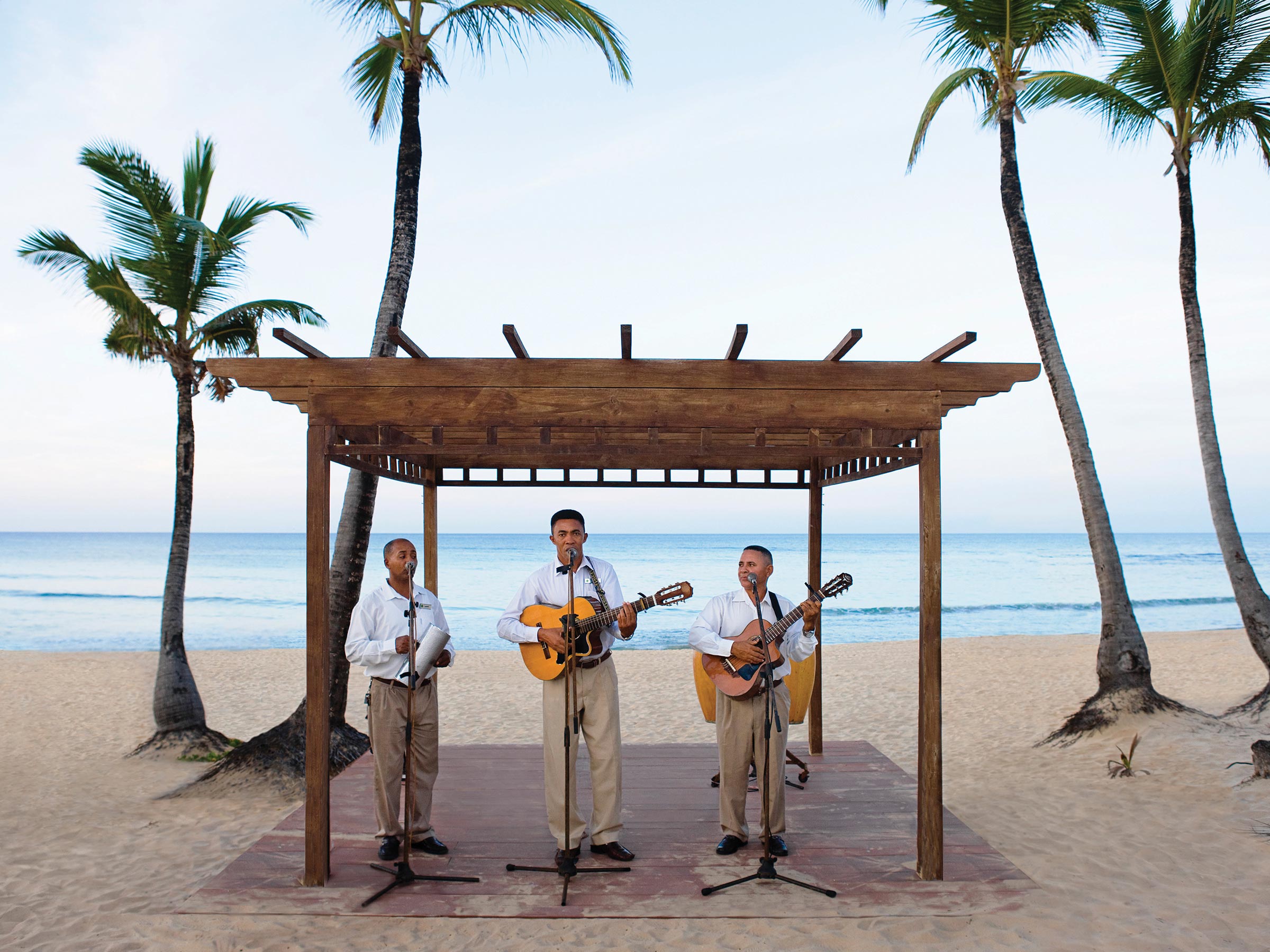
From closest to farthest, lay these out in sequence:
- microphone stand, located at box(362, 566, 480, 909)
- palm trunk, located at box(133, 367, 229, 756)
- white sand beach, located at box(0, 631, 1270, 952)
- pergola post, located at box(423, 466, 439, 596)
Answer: white sand beach, located at box(0, 631, 1270, 952), microphone stand, located at box(362, 566, 480, 909), pergola post, located at box(423, 466, 439, 596), palm trunk, located at box(133, 367, 229, 756)

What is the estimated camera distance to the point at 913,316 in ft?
162

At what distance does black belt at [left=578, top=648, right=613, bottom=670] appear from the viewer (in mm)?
4707

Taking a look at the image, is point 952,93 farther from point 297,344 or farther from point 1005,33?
point 297,344

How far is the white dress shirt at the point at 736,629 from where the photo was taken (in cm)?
483

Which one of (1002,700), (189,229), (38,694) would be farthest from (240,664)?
(1002,700)

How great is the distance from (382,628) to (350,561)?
3755 millimetres

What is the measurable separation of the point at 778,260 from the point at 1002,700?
12.3 metres

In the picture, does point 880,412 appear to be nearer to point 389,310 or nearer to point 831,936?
point 831,936

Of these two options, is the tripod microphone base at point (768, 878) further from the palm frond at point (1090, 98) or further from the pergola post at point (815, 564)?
the palm frond at point (1090, 98)

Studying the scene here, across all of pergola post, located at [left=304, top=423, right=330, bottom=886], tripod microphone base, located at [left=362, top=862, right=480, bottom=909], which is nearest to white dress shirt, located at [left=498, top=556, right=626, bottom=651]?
pergola post, located at [left=304, top=423, right=330, bottom=886]

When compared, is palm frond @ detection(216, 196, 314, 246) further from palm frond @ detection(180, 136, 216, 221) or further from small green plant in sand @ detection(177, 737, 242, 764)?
small green plant in sand @ detection(177, 737, 242, 764)

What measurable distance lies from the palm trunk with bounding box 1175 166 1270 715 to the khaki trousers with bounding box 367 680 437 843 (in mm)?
8105

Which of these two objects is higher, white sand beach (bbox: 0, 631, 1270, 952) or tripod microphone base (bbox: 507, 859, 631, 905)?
tripod microphone base (bbox: 507, 859, 631, 905)

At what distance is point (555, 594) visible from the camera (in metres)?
4.85
